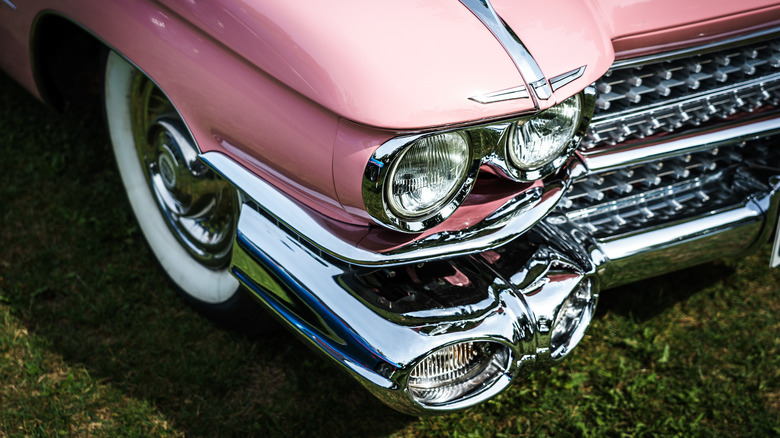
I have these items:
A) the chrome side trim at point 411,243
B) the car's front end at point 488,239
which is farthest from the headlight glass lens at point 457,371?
the chrome side trim at point 411,243

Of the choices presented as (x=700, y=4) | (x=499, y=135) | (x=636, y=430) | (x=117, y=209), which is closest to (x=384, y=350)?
(x=499, y=135)

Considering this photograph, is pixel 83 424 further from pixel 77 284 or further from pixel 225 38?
pixel 225 38

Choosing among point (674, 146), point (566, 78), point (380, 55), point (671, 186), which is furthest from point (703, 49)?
point (380, 55)

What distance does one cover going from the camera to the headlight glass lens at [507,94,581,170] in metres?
1.58

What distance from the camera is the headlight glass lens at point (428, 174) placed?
1.44m

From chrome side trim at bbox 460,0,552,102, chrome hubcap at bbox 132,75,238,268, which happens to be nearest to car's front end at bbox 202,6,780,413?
chrome side trim at bbox 460,0,552,102

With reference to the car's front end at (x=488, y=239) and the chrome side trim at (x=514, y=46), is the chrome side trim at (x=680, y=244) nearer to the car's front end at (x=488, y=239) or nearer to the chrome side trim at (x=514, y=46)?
the car's front end at (x=488, y=239)

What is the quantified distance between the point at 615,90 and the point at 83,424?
1.83 metres

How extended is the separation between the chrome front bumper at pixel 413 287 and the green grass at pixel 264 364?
544 mm

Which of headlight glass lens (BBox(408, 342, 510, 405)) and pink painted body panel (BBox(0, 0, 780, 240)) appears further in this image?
headlight glass lens (BBox(408, 342, 510, 405))

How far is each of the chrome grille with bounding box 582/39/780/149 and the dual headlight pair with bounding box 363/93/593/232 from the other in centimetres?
37

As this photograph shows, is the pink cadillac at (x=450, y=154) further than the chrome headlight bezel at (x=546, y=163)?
No

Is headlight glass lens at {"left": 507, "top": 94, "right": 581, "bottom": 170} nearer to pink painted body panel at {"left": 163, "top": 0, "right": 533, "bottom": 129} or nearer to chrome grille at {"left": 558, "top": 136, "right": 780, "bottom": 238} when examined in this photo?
pink painted body panel at {"left": 163, "top": 0, "right": 533, "bottom": 129}

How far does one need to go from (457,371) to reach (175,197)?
1.16 meters
